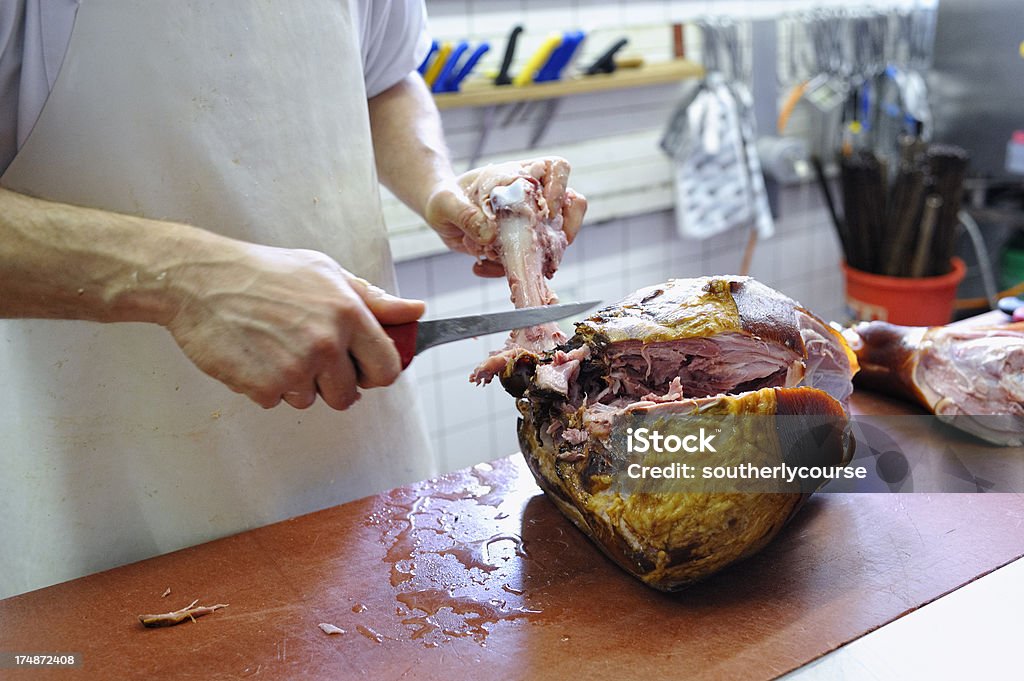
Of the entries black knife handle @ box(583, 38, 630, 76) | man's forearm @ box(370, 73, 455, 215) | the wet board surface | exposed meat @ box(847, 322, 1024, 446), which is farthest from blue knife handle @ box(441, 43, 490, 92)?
the wet board surface

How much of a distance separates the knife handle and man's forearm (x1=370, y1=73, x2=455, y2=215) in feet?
2.19

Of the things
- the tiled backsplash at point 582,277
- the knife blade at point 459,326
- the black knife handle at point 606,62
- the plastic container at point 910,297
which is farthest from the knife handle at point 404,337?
the plastic container at point 910,297

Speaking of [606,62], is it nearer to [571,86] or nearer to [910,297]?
[571,86]

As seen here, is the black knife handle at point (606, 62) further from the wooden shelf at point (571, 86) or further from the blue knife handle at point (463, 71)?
the blue knife handle at point (463, 71)

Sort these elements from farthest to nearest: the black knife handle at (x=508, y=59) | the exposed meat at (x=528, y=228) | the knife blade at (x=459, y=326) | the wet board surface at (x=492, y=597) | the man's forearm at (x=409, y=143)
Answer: the black knife handle at (x=508, y=59) → the man's forearm at (x=409, y=143) → the exposed meat at (x=528, y=228) → the knife blade at (x=459, y=326) → the wet board surface at (x=492, y=597)

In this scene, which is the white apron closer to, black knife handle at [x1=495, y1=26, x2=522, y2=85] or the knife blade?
the knife blade

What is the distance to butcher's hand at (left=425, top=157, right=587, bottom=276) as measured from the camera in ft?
5.92

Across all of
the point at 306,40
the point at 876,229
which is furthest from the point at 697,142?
the point at 306,40

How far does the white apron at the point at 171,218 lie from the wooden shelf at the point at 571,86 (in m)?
1.29

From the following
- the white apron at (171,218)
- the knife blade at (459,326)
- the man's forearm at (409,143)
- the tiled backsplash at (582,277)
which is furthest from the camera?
the tiled backsplash at (582,277)

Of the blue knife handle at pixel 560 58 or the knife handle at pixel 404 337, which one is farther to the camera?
the blue knife handle at pixel 560 58

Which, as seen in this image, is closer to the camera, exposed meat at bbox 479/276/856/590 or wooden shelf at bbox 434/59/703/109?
exposed meat at bbox 479/276/856/590

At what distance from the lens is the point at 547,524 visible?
1569mm

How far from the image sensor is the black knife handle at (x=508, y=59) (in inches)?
125
